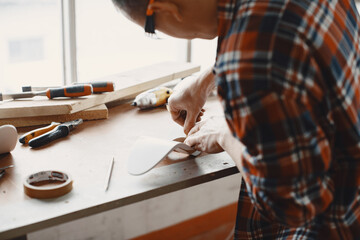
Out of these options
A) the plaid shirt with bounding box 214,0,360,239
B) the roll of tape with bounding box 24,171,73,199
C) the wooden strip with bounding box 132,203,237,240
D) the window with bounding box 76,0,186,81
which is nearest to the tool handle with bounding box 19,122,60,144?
the roll of tape with bounding box 24,171,73,199

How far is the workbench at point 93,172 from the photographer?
0.85m

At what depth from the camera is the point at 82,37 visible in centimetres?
166

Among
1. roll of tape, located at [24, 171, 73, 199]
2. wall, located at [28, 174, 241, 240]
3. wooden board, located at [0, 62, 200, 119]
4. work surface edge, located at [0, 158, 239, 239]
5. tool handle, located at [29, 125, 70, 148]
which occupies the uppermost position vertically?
wooden board, located at [0, 62, 200, 119]

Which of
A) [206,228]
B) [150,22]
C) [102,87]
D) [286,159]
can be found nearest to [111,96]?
[102,87]

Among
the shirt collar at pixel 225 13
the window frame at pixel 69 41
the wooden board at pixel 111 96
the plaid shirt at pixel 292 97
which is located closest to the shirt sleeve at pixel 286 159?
the plaid shirt at pixel 292 97

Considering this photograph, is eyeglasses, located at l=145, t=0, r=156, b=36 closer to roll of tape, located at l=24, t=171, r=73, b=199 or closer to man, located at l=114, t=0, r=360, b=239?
man, located at l=114, t=0, r=360, b=239

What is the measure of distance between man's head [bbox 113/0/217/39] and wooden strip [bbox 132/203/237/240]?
4.41ft

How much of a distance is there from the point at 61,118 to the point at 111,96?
19 cm

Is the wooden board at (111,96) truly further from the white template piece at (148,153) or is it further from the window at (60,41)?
the white template piece at (148,153)

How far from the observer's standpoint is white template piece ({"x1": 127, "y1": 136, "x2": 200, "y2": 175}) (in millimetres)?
989

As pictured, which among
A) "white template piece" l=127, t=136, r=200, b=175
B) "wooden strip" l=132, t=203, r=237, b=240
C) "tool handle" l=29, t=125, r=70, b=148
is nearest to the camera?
"white template piece" l=127, t=136, r=200, b=175

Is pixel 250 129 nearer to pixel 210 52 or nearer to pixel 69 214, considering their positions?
pixel 69 214

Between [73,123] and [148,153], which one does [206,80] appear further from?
[73,123]

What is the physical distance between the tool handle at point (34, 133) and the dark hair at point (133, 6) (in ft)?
1.80
